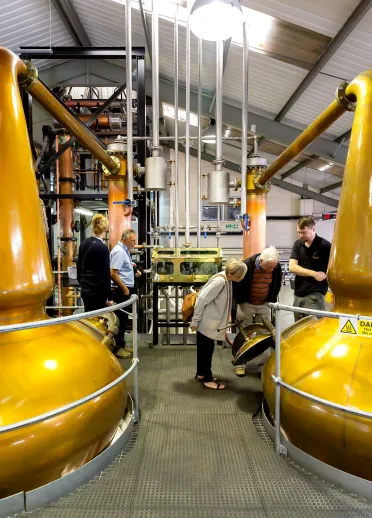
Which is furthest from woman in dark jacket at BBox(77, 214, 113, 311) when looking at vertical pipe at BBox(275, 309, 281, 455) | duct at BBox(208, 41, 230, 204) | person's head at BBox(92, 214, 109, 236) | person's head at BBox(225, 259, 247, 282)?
vertical pipe at BBox(275, 309, 281, 455)

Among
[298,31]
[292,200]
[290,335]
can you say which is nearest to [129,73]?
[298,31]

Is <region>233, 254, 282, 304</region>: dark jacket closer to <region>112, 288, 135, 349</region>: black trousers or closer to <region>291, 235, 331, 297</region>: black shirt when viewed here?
<region>291, 235, 331, 297</region>: black shirt

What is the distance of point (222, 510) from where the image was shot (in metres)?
1.88

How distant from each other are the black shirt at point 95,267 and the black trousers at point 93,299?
2 centimetres

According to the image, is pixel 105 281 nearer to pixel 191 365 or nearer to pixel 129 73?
pixel 191 365

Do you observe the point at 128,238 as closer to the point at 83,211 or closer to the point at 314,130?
the point at 314,130

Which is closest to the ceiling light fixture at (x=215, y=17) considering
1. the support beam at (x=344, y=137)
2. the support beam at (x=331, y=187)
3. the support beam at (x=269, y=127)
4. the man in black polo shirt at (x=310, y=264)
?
the man in black polo shirt at (x=310, y=264)

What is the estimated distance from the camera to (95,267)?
362 cm

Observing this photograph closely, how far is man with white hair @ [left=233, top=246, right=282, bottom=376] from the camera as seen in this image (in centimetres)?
357

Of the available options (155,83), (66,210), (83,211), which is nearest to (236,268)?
(155,83)

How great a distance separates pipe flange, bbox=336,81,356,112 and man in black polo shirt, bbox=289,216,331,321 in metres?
1.08

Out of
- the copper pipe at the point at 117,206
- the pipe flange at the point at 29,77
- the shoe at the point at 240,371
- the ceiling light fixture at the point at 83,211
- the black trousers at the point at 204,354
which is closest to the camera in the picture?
the pipe flange at the point at 29,77

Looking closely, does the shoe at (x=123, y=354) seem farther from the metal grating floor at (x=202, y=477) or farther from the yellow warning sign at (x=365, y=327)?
the yellow warning sign at (x=365, y=327)

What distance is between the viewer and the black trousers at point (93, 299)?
12.1 feet
